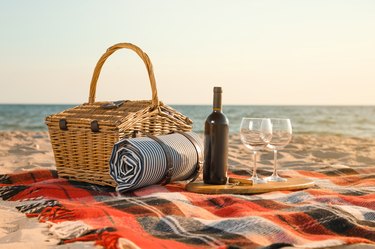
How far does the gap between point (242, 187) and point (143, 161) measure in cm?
63

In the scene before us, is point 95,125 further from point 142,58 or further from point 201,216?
point 201,216

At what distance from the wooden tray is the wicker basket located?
61 cm

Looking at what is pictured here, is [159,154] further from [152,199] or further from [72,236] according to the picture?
[72,236]

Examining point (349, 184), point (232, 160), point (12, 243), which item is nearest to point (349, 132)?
point (232, 160)

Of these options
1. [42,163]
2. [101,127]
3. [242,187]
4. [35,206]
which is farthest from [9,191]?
[42,163]

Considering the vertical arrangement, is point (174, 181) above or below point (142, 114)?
below

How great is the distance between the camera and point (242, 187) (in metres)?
2.99

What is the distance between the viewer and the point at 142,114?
339 cm

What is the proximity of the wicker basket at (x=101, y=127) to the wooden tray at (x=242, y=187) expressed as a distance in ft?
2.00

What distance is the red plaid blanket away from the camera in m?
2.03

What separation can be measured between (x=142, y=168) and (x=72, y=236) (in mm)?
936

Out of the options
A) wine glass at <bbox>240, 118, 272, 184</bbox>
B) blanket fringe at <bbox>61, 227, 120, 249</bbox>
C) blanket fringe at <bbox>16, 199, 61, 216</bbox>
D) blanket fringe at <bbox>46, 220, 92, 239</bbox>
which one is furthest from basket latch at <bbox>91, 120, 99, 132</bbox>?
blanket fringe at <bbox>61, 227, 120, 249</bbox>

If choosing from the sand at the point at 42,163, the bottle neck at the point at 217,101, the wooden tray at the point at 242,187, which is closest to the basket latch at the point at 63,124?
the sand at the point at 42,163

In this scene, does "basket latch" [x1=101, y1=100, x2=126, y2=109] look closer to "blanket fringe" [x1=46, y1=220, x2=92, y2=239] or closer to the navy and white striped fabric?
the navy and white striped fabric
